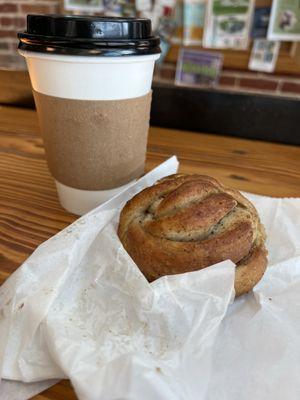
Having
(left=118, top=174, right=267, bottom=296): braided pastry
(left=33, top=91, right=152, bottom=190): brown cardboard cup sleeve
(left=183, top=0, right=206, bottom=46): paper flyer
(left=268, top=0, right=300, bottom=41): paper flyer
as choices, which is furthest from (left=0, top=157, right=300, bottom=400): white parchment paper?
(left=183, top=0, right=206, bottom=46): paper flyer

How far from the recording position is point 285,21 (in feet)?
5.07

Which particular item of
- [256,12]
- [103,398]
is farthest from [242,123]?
[103,398]

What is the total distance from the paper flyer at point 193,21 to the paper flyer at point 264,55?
0.88 ft

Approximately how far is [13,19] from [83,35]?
1744mm

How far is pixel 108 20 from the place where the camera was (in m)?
0.50

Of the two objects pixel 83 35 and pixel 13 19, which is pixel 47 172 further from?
pixel 13 19

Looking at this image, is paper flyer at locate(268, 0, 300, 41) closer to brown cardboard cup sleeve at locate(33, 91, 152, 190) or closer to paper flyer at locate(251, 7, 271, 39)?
paper flyer at locate(251, 7, 271, 39)

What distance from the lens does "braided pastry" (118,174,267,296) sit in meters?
0.46

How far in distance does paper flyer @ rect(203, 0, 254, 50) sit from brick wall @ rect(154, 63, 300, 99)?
134mm

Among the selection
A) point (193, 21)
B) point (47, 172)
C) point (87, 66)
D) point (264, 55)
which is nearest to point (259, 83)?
point (264, 55)

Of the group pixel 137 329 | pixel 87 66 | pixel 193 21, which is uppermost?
pixel 193 21

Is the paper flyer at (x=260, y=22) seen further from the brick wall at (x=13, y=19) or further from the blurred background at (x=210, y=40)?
the brick wall at (x=13, y=19)

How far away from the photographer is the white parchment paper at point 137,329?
0.37 meters

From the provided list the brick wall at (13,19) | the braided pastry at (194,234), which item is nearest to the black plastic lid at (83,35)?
the braided pastry at (194,234)
